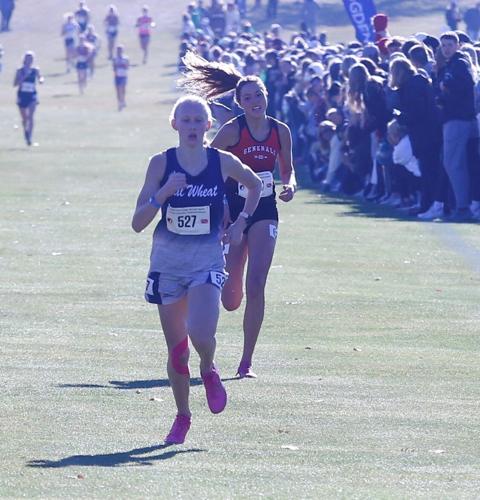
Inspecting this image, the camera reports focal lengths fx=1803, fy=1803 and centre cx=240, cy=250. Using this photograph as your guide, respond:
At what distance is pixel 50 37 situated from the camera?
80.8 m

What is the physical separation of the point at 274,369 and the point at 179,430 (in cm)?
270

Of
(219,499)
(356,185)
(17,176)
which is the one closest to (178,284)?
(219,499)

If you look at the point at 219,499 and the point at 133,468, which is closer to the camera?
the point at 219,499

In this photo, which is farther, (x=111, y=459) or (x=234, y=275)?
(x=234, y=275)

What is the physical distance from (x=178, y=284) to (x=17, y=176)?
2365cm

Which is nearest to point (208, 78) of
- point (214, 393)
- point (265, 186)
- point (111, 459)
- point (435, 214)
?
point (265, 186)

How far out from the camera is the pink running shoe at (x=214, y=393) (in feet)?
30.8

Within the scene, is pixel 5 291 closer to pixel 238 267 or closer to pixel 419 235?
pixel 238 267

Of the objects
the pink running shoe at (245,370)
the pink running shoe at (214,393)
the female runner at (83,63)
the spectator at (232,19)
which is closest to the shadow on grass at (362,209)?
the pink running shoe at (245,370)

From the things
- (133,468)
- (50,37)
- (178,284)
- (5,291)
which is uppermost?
(178,284)

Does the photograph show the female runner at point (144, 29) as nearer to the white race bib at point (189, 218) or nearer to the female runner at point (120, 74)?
the female runner at point (120, 74)

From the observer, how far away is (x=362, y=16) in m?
35.8

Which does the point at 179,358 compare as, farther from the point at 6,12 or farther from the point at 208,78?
the point at 6,12

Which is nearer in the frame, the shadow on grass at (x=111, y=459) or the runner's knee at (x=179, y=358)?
the shadow on grass at (x=111, y=459)
